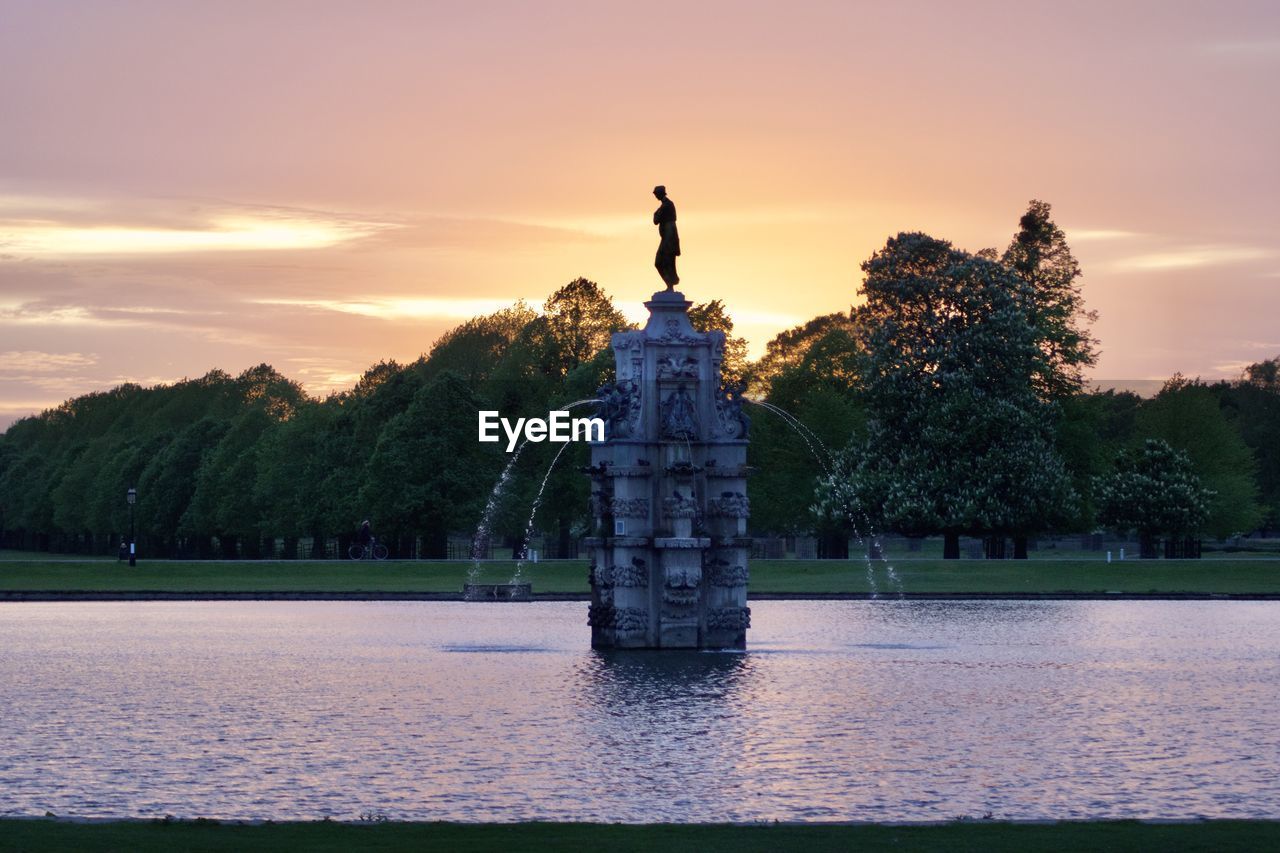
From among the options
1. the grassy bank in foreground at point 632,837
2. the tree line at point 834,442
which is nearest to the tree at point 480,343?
the tree line at point 834,442

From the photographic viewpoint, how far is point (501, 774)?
25109mm

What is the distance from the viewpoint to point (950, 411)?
90188 millimetres

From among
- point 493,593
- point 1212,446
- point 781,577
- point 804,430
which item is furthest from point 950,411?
point 1212,446

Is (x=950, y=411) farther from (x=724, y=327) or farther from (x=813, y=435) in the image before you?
(x=724, y=327)

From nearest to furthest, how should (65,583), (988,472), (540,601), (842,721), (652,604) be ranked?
(842,721), (652,604), (540,601), (65,583), (988,472)

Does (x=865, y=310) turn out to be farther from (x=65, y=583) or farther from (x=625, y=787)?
(x=625, y=787)

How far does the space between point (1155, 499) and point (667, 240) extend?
59.9 metres

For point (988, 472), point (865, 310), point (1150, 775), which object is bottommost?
point (1150, 775)

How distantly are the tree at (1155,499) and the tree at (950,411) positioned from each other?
858cm

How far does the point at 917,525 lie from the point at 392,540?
35.3m

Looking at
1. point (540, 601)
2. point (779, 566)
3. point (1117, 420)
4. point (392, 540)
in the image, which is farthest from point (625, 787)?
point (1117, 420)

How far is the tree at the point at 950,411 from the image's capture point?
3546 inches

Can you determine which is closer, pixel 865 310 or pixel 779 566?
pixel 779 566

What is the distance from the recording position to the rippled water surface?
908 inches
